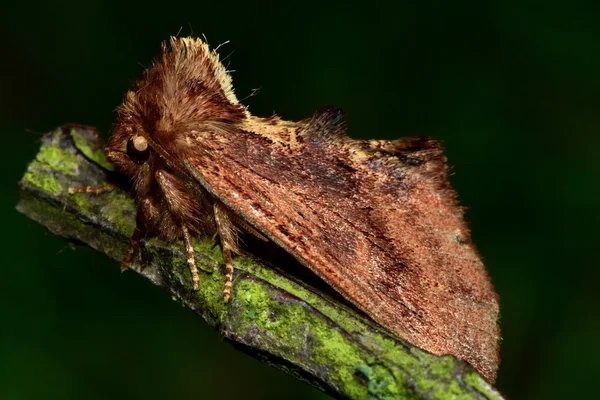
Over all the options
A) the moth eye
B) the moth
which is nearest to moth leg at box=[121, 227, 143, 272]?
the moth

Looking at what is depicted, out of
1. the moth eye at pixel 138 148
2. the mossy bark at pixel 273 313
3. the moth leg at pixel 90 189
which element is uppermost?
the moth eye at pixel 138 148

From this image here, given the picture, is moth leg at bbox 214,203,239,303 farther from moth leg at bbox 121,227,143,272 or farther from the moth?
moth leg at bbox 121,227,143,272

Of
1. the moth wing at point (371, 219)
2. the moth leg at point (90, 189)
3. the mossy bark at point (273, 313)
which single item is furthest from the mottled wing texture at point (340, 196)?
the moth leg at point (90, 189)

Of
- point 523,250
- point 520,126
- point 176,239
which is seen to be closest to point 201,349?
point 176,239

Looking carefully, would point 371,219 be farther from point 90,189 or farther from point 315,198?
point 90,189

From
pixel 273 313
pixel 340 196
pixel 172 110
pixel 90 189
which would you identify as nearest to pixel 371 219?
pixel 340 196

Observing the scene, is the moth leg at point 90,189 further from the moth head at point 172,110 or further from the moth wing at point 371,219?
the moth wing at point 371,219

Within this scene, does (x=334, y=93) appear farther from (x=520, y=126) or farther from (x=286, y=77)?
(x=520, y=126)

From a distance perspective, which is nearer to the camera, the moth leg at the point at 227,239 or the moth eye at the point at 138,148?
the moth leg at the point at 227,239
